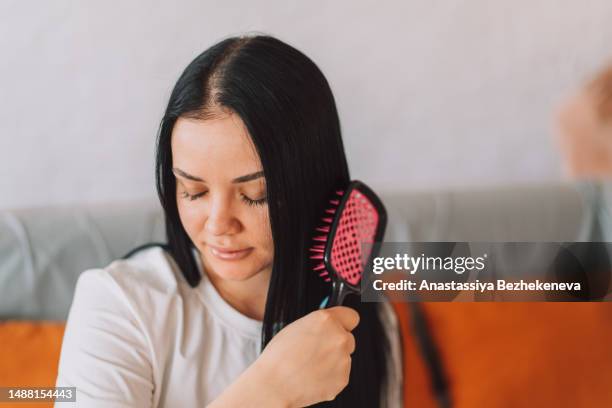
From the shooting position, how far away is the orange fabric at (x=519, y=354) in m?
1.23

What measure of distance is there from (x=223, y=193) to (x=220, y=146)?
0.06 metres

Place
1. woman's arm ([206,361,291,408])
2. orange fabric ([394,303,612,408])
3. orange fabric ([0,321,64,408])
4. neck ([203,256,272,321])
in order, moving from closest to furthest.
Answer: woman's arm ([206,361,291,408]) → neck ([203,256,272,321]) → orange fabric ([0,321,64,408]) → orange fabric ([394,303,612,408])

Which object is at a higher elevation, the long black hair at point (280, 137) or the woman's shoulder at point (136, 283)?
the long black hair at point (280, 137)

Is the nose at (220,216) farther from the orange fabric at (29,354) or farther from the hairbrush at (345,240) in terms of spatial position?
the orange fabric at (29,354)

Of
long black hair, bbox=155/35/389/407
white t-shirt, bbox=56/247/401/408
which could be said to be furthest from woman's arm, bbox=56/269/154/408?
long black hair, bbox=155/35/389/407

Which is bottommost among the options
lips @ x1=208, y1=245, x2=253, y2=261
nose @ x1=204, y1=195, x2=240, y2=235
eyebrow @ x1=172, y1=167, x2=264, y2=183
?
lips @ x1=208, y1=245, x2=253, y2=261

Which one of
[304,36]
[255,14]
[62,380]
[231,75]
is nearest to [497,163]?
[304,36]

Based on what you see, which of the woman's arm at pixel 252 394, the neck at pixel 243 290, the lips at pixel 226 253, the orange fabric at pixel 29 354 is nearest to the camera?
the woman's arm at pixel 252 394

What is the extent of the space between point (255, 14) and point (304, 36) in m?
0.11

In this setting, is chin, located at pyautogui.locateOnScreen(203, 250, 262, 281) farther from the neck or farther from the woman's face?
the neck

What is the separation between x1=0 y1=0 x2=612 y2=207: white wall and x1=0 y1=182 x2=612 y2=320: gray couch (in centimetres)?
12

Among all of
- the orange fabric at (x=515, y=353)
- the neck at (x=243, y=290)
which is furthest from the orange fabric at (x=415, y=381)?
the neck at (x=243, y=290)

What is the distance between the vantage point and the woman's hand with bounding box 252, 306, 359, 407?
769 millimetres

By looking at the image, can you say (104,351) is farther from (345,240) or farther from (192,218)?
(345,240)
